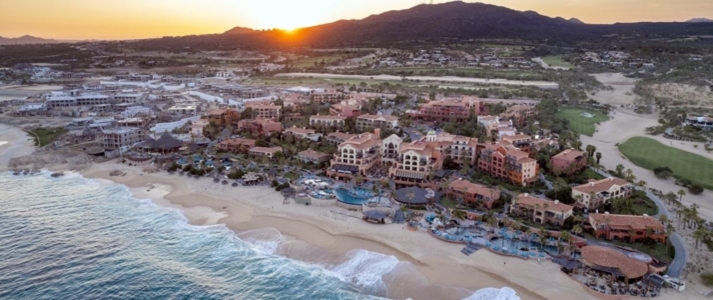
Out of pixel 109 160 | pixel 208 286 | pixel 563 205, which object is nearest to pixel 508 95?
pixel 563 205

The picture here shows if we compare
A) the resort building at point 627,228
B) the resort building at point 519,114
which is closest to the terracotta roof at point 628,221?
the resort building at point 627,228

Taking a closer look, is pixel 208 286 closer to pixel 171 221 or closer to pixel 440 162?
pixel 171 221

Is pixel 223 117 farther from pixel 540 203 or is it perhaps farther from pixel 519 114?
pixel 540 203

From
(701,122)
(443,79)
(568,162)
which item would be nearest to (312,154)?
(568,162)

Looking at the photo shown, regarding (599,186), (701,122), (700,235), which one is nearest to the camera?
(700,235)

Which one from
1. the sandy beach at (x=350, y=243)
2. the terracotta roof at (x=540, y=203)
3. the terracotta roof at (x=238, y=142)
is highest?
the terracotta roof at (x=238, y=142)

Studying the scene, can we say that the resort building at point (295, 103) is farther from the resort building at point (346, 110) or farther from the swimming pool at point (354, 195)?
the swimming pool at point (354, 195)
